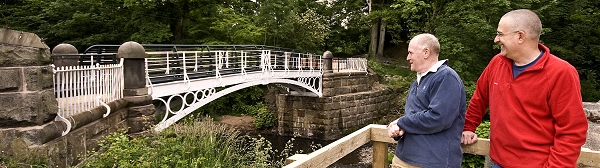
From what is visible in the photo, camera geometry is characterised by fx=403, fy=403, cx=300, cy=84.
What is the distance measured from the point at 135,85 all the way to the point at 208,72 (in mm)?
2958

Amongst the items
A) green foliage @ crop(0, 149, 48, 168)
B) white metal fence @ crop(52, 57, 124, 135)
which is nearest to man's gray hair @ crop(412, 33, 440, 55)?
green foliage @ crop(0, 149, 48, 168)

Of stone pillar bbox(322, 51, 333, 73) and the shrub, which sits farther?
stone pillar bbox(322, 51, 333, 73)

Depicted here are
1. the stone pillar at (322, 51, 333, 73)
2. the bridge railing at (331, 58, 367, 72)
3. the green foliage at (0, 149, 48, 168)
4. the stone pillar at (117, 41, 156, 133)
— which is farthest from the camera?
the bridge railing at (331, 58, 367, 72)

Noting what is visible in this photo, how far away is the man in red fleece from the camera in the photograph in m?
1.85

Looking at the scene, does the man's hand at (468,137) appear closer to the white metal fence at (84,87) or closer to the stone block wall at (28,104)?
the stone block wall at (28,104)

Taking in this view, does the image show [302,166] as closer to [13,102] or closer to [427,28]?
[13,102]

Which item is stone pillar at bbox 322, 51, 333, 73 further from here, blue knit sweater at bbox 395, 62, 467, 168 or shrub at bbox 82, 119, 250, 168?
blue knit sweater at bbox 395, 62, 467, 168

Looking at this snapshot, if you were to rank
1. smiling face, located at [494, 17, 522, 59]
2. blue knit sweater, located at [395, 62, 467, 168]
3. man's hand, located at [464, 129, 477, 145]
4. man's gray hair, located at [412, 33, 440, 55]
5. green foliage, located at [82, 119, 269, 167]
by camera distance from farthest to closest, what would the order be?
green foliage, located at [82, 119, 269, 167], man's hand, located at [464, 129, 477, 145], man's gray hair, located at [412, 33, 440, 55], blue knit sweater, located at [395, 62, 467, 168], smiling face, located at [494, 17, 522, 59]

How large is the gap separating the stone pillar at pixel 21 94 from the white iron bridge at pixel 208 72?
5.92ft

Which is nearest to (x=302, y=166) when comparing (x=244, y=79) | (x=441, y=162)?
(x=441, y=162)

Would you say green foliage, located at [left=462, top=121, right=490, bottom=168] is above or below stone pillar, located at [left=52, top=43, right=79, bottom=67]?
below

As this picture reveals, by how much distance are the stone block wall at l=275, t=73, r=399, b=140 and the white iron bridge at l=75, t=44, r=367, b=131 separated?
0.47m

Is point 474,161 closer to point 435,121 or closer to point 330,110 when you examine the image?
point 435,121

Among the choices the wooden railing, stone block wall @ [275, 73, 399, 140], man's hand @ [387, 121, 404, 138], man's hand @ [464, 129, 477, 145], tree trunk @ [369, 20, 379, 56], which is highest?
tree trunk @ [369, 20, 379, 56]
